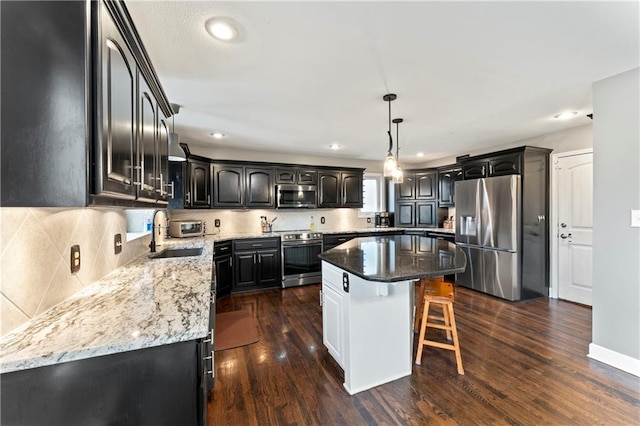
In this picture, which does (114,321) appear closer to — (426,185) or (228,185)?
(228,185)

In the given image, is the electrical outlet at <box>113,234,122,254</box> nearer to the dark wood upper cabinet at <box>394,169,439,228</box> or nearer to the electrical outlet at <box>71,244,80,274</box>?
the electrical outlet at <box>71,244,80,274</box>

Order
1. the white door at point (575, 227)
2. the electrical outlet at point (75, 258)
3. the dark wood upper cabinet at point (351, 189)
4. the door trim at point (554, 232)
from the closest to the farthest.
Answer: the electrical outlet at point (75, 258) < the white door at point (575, 227) < the door trim at point (554, 232) < the dark wood upper cabinet at point (351, 189)

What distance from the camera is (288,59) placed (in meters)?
1.98

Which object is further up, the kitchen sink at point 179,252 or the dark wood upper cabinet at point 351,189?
the dark wood upper cabinet at point 351,189

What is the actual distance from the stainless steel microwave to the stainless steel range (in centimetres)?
55

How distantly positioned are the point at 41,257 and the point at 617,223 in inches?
150

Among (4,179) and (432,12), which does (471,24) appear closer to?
(432,12)

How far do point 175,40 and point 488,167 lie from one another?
14.0ft

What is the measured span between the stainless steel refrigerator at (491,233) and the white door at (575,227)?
2.29ft

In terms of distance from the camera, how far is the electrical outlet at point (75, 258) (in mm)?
1387

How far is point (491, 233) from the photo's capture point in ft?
13.0

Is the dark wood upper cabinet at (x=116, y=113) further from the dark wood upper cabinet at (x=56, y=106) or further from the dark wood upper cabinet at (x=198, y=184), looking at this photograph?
the dark wood upper cabinet at (x=198, y=184)

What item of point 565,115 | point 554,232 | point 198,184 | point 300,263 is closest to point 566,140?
point 565,115

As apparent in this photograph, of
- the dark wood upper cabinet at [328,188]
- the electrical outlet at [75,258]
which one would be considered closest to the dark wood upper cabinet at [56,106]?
the electrical outlet at [75,258]
